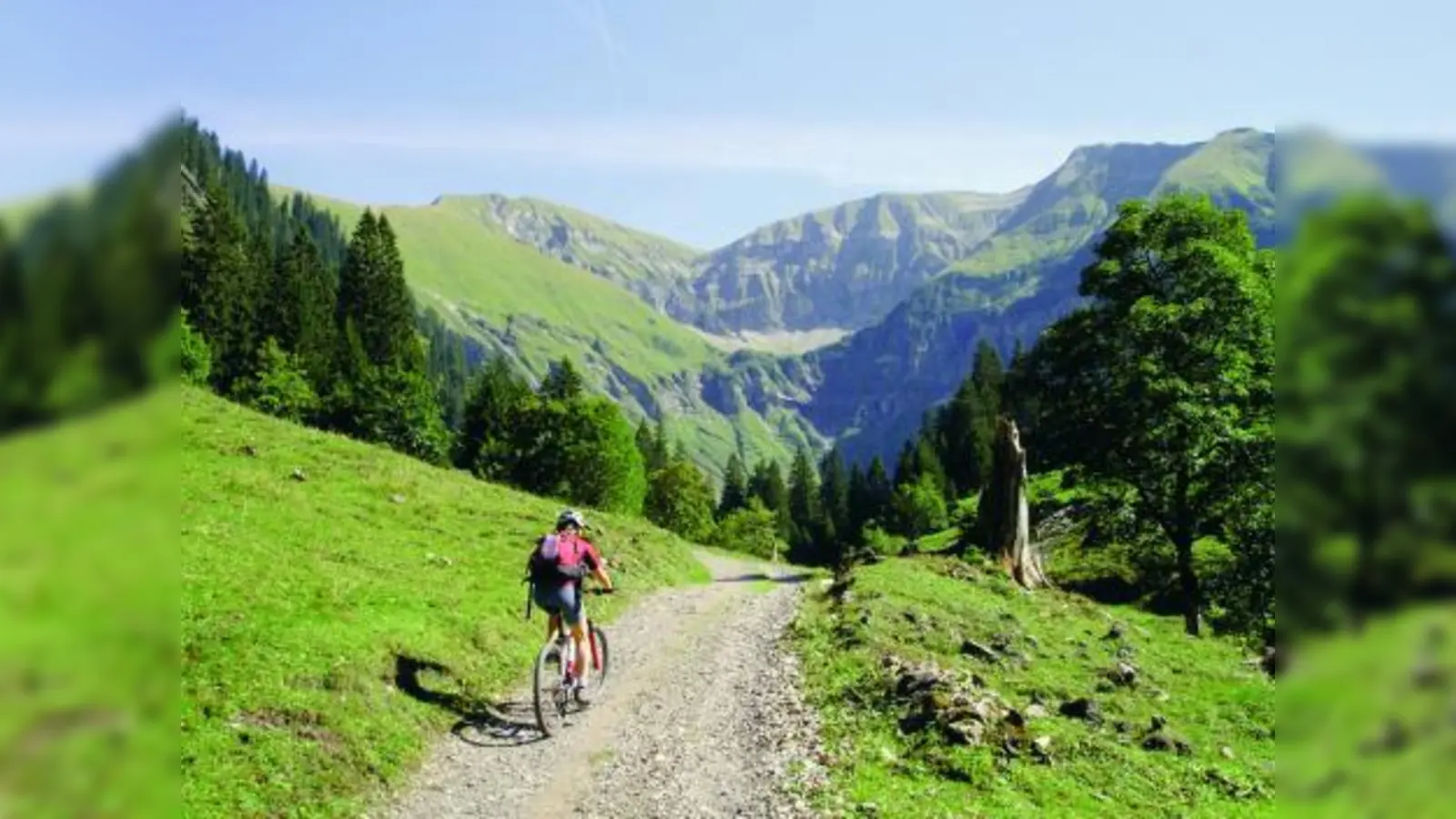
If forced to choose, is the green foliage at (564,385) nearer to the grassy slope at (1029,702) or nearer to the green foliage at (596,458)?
the green foliage at (596,458)

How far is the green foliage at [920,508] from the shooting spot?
112188 mm

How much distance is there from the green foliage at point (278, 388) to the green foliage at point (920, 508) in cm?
Answer: 6235

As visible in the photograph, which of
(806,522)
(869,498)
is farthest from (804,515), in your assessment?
(869,498)

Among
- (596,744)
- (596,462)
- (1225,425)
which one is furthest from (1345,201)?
(596,462)

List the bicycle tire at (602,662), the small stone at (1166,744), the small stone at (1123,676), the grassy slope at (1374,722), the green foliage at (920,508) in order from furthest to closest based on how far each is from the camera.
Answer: the green foliage at (920,508), the small stone at (1123,676), the bicycle tire at (602,662), the small stone at (1166,744), the grassy slope at (1374,722)

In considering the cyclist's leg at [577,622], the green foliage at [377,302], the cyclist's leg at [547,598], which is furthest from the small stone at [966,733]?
the green foliage at [377,302]

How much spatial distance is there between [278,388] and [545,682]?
2985 inches

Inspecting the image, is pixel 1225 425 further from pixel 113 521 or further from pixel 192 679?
pixel 113 521

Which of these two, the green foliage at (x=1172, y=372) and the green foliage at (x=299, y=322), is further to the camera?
the green foliage at (x=299, y=322)

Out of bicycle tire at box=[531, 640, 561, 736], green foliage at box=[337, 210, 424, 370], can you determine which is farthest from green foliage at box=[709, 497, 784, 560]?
bicycle tire at box=[531, 640, 561, 736]

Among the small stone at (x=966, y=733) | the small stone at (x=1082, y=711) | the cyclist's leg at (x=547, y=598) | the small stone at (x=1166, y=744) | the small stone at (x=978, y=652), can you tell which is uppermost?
the cyclist's leg at (x=547, y=598)

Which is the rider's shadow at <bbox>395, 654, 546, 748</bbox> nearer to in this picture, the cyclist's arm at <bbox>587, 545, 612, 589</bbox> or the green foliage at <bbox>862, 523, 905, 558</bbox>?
the cyclist's arm at <bbox>587, 545, 612, 589</bbox>

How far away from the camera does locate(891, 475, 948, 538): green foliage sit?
4417 inches

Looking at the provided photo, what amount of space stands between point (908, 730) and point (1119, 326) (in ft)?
55.8
